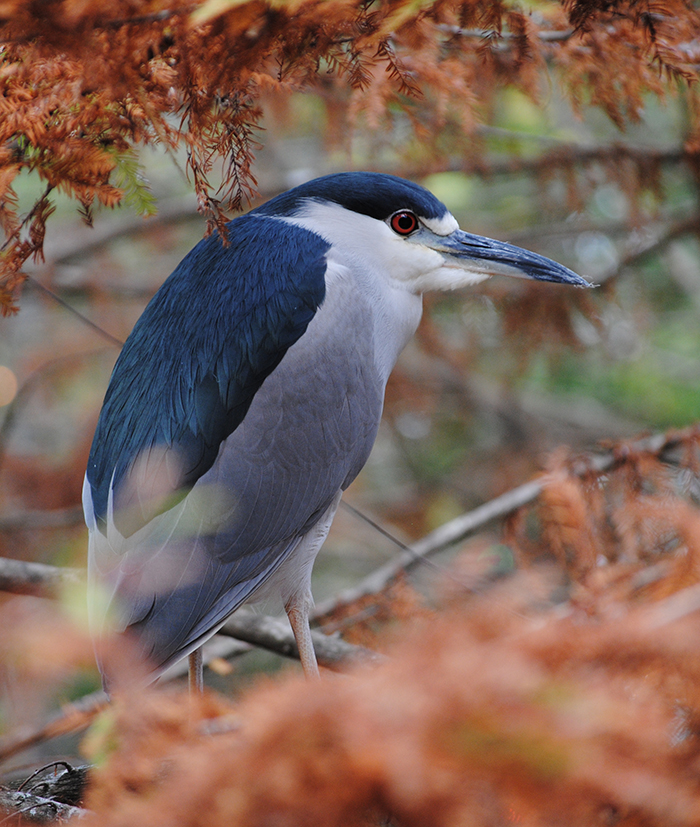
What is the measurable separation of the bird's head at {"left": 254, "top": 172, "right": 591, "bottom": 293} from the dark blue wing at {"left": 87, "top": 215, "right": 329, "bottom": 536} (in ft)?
0.39

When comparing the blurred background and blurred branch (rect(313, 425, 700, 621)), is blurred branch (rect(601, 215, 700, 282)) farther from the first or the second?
blurred branch (rect(313, 425, 700, 621))

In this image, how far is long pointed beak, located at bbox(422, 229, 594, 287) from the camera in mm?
2018

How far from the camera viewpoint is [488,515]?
2379mm

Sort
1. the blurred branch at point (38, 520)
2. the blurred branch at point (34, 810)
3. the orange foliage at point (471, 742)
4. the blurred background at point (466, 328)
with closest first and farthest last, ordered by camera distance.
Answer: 1. the orange foliage at point (471, 742)
2. the blurred branch at point (34, 810)
3. the blurred branch at point (38, 520)
4. the blurred background at point (466, 328)

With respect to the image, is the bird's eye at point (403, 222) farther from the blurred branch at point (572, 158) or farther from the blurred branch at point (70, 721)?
the blurred branch at point (70, 721)

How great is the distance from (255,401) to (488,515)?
0.93m

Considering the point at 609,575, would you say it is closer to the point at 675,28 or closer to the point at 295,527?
the point at 295,527

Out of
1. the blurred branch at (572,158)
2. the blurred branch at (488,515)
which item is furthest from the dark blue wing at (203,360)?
the blurred branch at (572,158)

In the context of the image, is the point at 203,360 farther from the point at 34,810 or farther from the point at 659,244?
the point at 659,244

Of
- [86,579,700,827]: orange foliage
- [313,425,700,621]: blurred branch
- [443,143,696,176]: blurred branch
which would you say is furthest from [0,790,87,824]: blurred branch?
[443,143,696,176]: blurred branch

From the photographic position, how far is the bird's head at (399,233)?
6.54 feet

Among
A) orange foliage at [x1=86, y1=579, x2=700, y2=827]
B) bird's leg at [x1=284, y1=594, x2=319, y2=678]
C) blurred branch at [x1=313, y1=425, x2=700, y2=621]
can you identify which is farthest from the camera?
blurred branch at [x1=313, y1=425, x2=700, y2=621]

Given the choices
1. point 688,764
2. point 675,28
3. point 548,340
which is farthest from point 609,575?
point 548,340

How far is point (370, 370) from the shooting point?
1968mm
